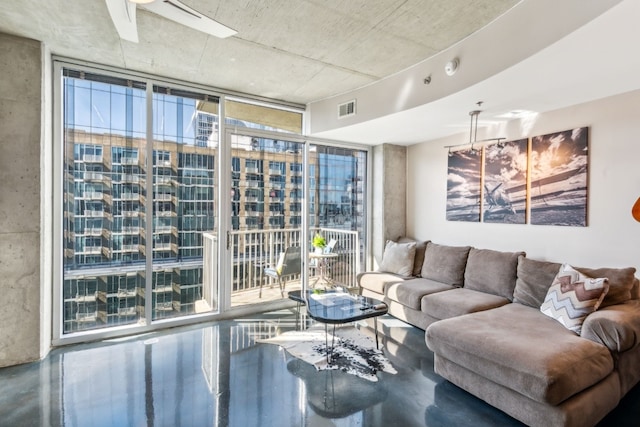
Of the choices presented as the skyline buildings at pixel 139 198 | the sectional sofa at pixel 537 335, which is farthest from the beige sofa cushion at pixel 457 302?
the skyline buildings at pixel 139 198

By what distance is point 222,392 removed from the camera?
2.42 metres

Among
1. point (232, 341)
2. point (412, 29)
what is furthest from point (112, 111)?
point (412, 29)

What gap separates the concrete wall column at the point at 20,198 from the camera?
107 inches

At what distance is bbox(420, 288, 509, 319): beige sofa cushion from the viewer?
123 inches

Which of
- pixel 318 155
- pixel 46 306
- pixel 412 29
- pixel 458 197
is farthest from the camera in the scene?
pixel 318 155

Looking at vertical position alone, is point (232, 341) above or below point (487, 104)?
below

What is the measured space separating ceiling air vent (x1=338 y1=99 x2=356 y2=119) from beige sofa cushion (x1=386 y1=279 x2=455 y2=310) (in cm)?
212

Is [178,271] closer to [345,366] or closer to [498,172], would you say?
[345,366]

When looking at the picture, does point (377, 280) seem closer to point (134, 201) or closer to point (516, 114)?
point (516, 114)

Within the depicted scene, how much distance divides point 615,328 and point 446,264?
6.22ft

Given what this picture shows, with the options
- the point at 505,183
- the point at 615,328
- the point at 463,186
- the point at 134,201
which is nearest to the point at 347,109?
the point at 463,186

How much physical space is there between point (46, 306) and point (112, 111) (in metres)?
1.96

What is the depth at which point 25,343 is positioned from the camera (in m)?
2.81

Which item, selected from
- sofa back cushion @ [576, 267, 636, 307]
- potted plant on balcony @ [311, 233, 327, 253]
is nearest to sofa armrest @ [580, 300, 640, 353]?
sofa back cushion @ [576, 267, 636, 307]
